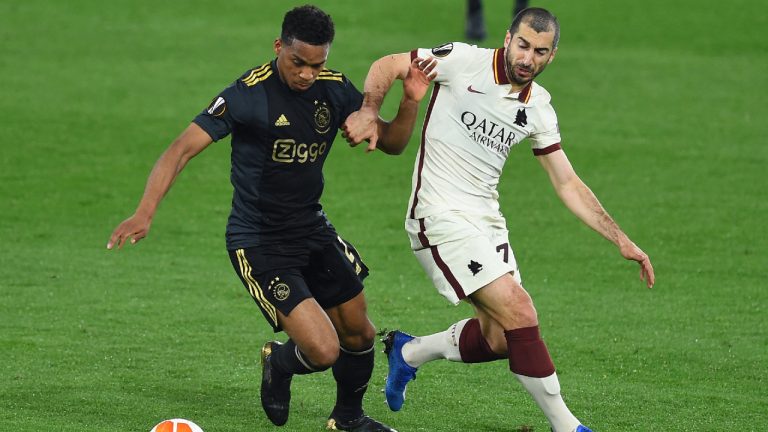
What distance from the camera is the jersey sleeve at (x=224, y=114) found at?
7027mm

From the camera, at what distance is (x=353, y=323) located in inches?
303

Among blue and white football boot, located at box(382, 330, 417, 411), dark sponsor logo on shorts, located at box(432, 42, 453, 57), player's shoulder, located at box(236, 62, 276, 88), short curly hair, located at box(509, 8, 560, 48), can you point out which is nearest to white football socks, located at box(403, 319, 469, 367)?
blue and white football boot, located at box(382, 330, 417, 411)

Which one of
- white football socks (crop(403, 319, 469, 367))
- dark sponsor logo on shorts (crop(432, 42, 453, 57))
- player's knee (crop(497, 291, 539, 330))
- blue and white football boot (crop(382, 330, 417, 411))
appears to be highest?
dark sponsor logo on shorts (crop(432, 42, 453, 57))

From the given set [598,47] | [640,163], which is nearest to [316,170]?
[640,163]

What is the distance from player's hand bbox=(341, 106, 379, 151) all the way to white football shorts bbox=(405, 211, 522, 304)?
2.47 ft

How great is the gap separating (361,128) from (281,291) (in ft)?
3.49

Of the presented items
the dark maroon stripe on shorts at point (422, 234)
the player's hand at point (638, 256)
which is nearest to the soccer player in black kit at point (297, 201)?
the dark maroon stripe on shorts at point (422, 234)

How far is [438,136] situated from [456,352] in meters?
1.38

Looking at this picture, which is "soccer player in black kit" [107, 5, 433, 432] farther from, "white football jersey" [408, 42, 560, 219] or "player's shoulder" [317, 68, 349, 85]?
"white football jersey" [408, 42, 560, 219]

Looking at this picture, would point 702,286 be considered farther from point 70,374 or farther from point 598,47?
point 598,47

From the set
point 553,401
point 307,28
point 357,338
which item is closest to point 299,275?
point 357,338

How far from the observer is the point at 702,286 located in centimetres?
1233

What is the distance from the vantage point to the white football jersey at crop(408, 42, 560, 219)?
755 centimetres

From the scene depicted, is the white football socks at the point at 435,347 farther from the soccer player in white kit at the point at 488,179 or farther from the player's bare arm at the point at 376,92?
the player's bare arm at the point at 376,92
